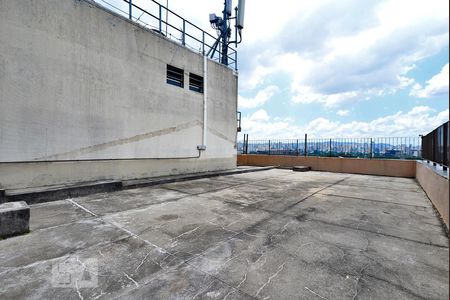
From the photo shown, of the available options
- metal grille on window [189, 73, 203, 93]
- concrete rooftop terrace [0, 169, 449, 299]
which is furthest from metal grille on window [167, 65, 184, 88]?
concrete rooftop terrace [0, 169, 449, 299]

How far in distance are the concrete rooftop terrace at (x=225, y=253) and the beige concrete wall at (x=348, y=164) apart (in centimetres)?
742

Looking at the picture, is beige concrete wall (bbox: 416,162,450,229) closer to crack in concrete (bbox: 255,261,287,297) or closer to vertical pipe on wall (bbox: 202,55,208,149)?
crack in concrete (bbox: 255,261,287,297)

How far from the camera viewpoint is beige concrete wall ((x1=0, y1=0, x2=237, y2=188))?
5539 mm

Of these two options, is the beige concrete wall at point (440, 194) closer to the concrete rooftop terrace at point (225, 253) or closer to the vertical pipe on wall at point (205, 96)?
the concrete rooftop terrace at point (225, 253)

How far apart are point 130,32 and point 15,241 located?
718cm

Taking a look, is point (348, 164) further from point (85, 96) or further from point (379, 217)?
point (85, 96)

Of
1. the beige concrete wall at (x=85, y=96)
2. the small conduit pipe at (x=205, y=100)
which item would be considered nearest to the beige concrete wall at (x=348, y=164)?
the small conduit pipe at (x=205, y=100)

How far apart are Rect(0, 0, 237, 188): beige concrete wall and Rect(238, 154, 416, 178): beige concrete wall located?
757 cm

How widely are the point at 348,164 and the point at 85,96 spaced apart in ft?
43.3

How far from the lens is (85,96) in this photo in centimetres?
672

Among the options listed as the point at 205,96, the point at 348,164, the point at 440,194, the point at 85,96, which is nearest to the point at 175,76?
the point at 205,96

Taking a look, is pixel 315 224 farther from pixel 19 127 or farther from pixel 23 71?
pixel 23 71

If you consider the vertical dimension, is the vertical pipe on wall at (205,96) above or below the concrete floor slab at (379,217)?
above

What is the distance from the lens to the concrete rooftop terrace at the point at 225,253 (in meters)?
2.23
